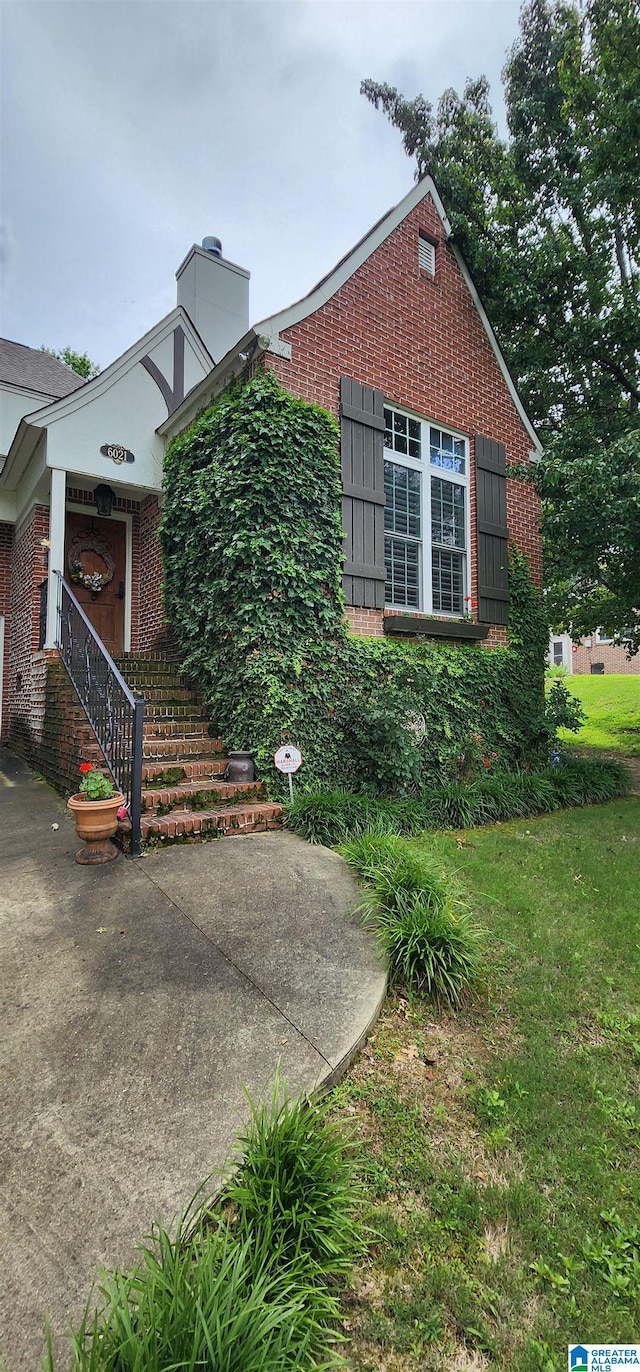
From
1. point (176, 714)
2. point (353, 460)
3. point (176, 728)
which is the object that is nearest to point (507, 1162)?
point (176, 728)

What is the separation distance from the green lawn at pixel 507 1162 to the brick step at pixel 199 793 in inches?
89.8

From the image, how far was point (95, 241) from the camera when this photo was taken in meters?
11.9

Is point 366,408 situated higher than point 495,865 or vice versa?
point 366,408

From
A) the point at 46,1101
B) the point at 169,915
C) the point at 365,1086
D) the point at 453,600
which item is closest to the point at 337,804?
the point at 169,915

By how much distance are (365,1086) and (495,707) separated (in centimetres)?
539

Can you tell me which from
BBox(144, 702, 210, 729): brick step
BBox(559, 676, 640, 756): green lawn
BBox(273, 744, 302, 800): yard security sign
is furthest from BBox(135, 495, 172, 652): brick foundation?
BBox(559, 676, 640, 756): green lawn

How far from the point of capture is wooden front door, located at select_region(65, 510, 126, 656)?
25.8ft

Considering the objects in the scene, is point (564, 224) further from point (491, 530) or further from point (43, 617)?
point (43, 617)

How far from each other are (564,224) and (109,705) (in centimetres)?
1034

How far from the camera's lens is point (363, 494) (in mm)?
5773

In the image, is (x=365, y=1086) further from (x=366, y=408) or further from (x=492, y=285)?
(x=492, y=285)

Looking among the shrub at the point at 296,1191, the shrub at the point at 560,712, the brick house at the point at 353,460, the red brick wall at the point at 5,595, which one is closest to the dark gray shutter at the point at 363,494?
the brick house at the point at 353,460

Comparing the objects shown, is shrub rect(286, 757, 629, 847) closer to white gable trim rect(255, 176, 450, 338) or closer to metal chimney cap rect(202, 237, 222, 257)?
white gable trim rect(255, 176, 450, 338)

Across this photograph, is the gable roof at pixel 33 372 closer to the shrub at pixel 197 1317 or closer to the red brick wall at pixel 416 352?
the red brick wall at pixel 416 352
